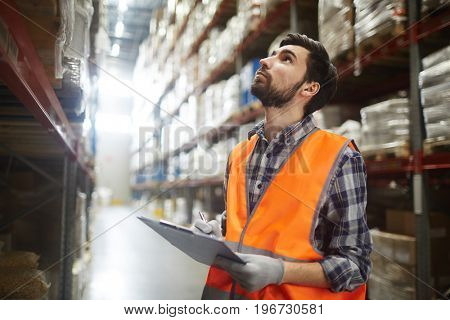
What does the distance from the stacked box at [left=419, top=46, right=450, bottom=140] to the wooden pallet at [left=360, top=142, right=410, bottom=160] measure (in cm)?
18

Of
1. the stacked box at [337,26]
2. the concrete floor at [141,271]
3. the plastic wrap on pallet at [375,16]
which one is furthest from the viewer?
the concrete floor at [141,271]

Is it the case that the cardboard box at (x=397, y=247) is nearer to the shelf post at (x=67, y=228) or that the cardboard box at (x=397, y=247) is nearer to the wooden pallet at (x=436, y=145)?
the wooden pallet at (x=436, y=145)

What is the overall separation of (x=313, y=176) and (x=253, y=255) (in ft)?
1.11

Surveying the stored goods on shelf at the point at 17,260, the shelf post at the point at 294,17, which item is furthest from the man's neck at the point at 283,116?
the shelf post at the point at 294,17

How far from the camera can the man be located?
1335 millimetres

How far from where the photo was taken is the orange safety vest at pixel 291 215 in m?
1.36

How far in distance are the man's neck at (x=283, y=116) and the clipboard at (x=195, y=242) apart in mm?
506

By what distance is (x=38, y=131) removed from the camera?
262 cm

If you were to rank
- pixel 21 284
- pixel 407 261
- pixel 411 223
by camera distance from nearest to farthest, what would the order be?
1. pixel 21 284
2. pixel 407 261
3. pixel 411 223

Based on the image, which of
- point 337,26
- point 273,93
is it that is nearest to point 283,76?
point 273,93

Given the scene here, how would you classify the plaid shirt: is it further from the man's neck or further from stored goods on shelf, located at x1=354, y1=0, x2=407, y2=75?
stored goods on shelf, located at x1=354, y1=0, x2=407, y2=75

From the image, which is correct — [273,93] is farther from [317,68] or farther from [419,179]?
[419,179]

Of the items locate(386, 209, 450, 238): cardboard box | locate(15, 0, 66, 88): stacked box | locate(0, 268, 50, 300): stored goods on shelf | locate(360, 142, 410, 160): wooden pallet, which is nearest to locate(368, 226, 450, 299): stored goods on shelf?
locate(386, 209, 450, 238): cardboard box

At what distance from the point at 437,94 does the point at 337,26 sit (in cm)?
91
